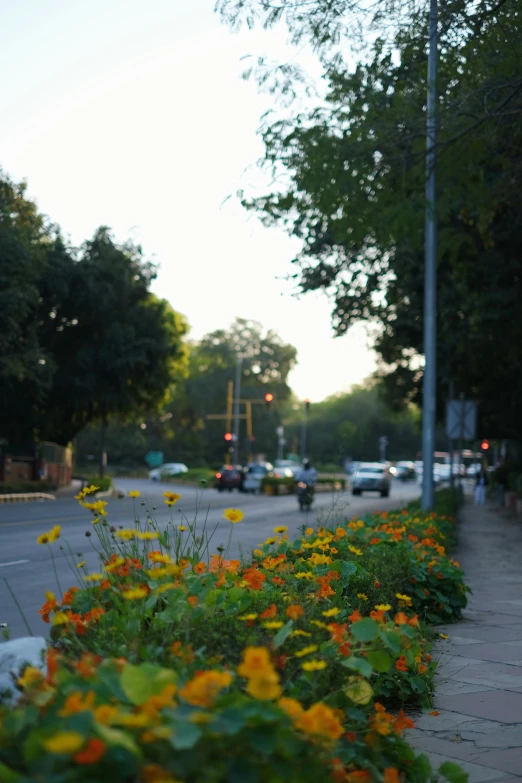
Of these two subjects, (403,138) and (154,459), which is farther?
(154,459)

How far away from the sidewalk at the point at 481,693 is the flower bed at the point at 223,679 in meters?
0.26

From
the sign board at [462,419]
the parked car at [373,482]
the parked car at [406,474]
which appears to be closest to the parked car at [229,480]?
the parked car at [373,482]

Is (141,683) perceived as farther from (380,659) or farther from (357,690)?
(380,659)

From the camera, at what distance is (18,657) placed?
12.5 ft

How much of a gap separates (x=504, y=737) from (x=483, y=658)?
7.16 feet

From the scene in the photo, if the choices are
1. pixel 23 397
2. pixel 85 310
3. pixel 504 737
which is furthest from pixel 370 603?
pixel 85 310

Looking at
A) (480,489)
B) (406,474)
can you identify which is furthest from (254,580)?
(406,474)

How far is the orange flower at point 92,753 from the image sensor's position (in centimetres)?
230

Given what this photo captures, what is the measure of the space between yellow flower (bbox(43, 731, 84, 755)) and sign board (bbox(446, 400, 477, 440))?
24.3 m

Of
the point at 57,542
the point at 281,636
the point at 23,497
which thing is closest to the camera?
the point at 281,636

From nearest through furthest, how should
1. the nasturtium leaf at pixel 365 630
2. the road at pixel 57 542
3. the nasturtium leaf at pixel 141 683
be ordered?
the nasturtium leaf at pixel 141 683, the nasturtium leaf at pixel 365 630, the road at pixel 57 542

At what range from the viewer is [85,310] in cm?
4231

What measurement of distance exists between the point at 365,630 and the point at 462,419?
22.5 m

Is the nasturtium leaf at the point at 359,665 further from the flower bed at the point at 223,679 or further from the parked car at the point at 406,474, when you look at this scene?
the parked car at the point at 406,474
